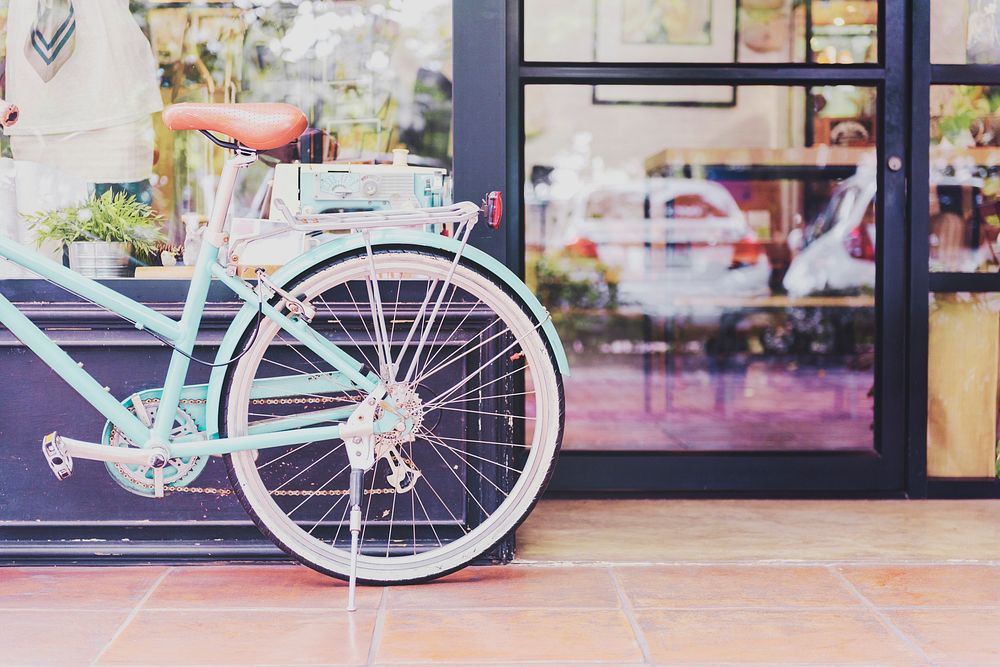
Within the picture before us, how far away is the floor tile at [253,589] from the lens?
237cm

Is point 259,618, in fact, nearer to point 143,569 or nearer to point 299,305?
point 143,569

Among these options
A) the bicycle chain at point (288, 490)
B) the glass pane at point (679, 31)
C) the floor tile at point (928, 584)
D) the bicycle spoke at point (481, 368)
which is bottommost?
the floor tile at point (928, 584)

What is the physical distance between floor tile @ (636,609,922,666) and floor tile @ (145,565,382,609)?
2.20ft

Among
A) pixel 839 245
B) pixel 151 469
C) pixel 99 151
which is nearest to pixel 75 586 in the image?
pixel 151 469

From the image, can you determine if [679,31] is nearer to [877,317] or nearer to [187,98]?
[877,317]

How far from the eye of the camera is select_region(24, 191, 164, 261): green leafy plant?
2881 millimetres

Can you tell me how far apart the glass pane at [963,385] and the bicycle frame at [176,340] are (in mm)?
2071

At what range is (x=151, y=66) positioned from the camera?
3.23 m

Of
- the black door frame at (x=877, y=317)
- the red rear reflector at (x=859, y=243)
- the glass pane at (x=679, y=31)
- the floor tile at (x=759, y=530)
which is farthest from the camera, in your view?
the red rear reflector at (x=859, y=243)

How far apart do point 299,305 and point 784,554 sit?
1.44 m

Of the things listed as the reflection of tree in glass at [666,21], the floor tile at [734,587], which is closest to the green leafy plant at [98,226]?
the floor tile at [734,587]

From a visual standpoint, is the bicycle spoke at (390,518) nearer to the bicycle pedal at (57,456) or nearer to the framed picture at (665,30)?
the bicycle pedal at (57,456)

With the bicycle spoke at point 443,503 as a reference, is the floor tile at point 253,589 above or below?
below

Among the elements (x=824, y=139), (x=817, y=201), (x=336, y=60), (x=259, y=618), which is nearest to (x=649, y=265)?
(x=817, y=201)
